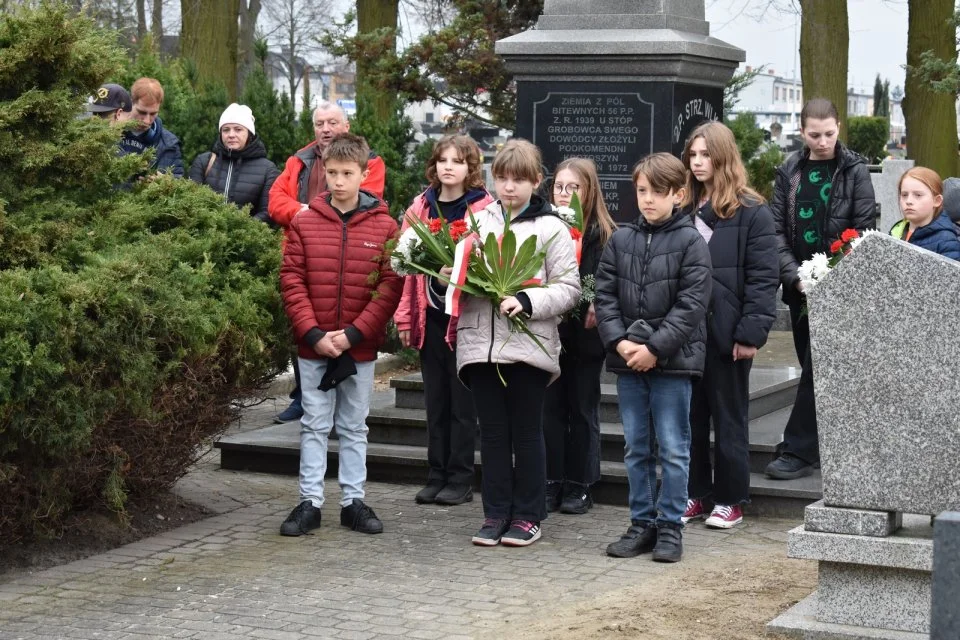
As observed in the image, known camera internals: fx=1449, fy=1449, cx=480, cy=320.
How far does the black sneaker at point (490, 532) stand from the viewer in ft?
22.2

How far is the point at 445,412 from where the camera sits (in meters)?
7.75

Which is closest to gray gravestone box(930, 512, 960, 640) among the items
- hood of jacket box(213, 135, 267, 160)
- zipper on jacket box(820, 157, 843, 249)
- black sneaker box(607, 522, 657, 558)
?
black sneaker box(607, 522, 657, 558)

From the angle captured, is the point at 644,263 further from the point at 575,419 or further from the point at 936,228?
the point at 936,228

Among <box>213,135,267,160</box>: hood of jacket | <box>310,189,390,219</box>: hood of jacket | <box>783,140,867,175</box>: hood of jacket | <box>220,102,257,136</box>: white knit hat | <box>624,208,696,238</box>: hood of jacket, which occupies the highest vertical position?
<box>220,102,257,136</box>: white knit hat

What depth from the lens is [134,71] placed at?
1323 centimetres

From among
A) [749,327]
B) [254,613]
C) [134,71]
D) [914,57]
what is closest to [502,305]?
[749,327]

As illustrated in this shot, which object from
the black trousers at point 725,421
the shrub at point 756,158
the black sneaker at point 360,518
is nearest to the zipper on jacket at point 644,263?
the black trousers at point 725,421

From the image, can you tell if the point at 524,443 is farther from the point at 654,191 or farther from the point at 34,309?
the point at 34,309

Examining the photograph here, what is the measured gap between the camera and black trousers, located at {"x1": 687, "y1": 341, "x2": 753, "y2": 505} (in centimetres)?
708

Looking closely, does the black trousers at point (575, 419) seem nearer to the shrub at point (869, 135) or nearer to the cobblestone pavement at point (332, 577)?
the cobblestone pavement at point (332, 577)

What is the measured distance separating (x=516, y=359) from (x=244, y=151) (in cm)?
326

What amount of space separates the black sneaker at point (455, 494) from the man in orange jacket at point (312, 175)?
1344 mm

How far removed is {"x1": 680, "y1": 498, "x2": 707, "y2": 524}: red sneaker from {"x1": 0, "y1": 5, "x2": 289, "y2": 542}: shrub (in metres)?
2.19

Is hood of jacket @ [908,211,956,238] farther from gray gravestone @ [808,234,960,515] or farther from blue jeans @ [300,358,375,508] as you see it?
blue jeans @ [300,358,375,508]
